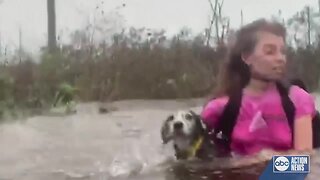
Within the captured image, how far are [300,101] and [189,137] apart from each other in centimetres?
37

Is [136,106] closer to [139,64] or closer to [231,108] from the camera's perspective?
[139,64]

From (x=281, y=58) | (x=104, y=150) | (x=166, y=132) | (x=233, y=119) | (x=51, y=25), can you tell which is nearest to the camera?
(x=281, y=58)

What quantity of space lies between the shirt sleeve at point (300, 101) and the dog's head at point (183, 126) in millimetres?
320

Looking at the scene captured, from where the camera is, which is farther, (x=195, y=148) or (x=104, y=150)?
(x=104, y=150)

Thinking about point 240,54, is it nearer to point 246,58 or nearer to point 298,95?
point 246,58

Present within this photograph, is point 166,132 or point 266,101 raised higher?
point 266,101

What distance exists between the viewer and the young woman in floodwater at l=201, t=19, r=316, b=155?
7.85 feet

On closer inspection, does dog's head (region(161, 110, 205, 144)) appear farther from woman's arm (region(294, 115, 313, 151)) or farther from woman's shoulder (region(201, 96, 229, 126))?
woman's arm (region(294, 115, 313, 151))

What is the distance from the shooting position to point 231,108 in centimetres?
250

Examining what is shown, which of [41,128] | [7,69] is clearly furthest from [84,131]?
[7,69]

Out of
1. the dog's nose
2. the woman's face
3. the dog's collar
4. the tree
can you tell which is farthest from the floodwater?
the tree

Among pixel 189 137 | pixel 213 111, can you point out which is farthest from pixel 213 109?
pixel 189 137

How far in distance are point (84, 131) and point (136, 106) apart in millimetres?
957

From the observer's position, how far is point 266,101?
242 centimetres
